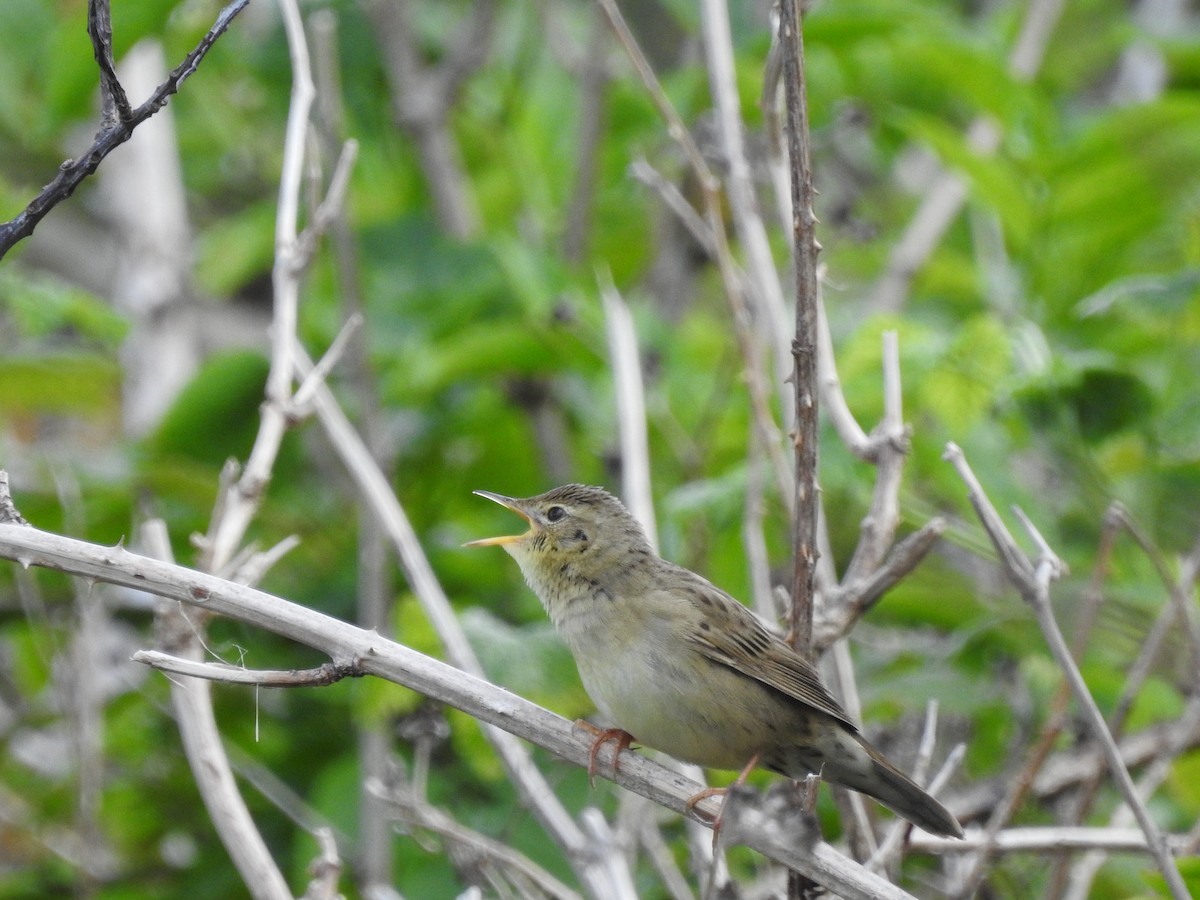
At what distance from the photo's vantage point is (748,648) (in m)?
3.42

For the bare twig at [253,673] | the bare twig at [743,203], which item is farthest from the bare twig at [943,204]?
the bare twig at [253,673]

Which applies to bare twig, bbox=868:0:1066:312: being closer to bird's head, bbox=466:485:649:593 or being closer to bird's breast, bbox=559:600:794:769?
bird's head, bbox=466:485:649:593

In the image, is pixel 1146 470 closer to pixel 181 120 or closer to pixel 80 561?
pixel 80 561

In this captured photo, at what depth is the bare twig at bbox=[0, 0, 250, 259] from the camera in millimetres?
2242

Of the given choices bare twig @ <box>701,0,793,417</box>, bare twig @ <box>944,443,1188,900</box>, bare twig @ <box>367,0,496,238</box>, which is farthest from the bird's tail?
bare twig @ <box>367,0,496,238</box>

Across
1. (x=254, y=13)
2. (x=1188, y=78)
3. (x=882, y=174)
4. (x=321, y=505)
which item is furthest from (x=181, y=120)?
(x=1188, y=78)

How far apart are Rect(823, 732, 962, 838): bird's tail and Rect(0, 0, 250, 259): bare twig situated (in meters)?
2.09

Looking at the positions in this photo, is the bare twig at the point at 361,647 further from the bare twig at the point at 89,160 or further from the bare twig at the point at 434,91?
the bare twig at the point at 434,91

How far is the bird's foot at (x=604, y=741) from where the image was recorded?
271cm

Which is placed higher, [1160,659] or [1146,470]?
[1146,470]

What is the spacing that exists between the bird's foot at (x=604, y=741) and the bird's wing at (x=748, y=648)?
33 centimetres

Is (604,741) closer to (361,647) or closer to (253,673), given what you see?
(361,647)

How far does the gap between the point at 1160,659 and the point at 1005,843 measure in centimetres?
156

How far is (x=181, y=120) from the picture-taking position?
7.51m
